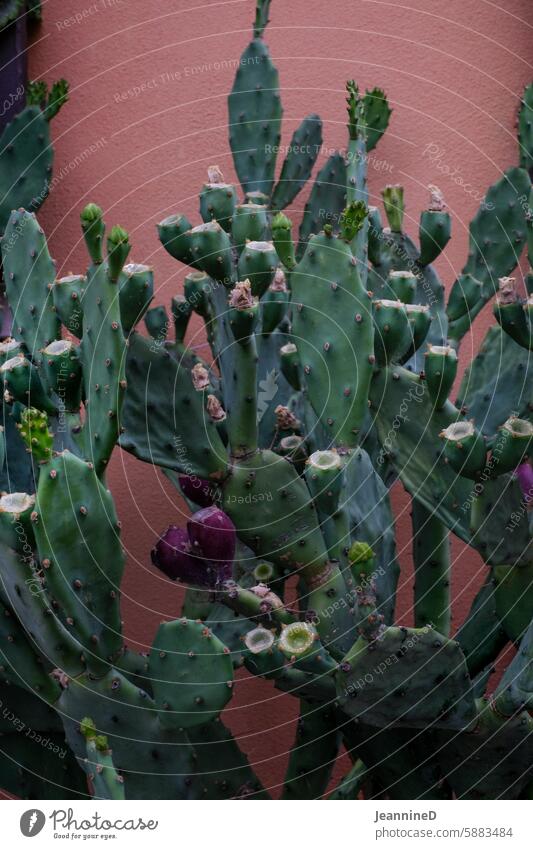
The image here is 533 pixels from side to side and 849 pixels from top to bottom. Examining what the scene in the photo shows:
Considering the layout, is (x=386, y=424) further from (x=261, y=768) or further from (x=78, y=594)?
(x=261, y=768)

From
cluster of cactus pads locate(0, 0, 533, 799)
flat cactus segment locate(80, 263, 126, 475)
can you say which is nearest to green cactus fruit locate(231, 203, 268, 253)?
cluster of cactus pads locate(0, 0, 533, 799)

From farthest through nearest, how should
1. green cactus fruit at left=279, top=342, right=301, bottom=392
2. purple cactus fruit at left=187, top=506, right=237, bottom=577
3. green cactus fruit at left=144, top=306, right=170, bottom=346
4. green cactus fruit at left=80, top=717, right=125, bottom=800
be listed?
1. green cactus fruit at left=144, top=306, right=170, bottom=346
2. green cactus fruit at left=279, top=342, right=301, bottom=392
3. purple cactus fruit at left=187, top=506, right=237, bottom=577
4. green cactus fruit at left=80, top=717, right=125, bottom=800

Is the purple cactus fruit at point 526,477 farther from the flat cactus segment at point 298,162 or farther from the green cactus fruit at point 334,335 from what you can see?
the flat cactus segment at point 298,162

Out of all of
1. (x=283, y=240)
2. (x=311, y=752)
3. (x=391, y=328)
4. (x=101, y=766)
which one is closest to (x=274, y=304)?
(x=283, y=240)

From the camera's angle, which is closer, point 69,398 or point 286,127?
point 69,398

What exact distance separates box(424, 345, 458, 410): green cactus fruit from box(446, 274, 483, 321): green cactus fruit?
0.67m

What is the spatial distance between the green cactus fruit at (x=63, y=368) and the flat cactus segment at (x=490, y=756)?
2.72ft

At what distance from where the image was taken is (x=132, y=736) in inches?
69.1

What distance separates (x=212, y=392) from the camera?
223 cm

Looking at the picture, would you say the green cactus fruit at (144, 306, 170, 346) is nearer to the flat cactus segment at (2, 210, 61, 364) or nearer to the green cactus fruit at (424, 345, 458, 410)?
the flat cactus segment at (2, 210, 61, 364)

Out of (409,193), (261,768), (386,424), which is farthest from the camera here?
(409,193)

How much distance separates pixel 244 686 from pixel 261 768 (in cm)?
19

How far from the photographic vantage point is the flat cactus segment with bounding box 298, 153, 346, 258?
8.63ft
